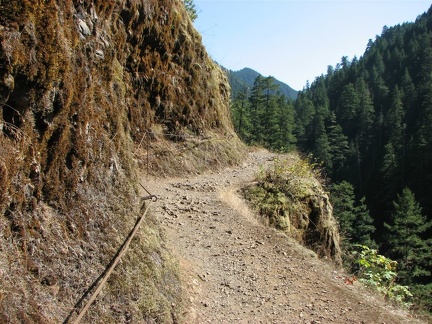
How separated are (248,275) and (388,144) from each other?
56.7 m

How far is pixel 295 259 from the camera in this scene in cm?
721

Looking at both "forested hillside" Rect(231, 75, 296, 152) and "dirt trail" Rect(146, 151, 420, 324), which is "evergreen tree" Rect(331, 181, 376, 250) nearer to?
"forested hillside" Rect(231, 75, 296, 152)

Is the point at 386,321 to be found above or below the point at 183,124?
below

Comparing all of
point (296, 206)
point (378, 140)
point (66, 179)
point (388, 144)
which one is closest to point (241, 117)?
point (296, 206)

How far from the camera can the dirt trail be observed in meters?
5.38

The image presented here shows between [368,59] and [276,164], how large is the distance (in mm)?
108712

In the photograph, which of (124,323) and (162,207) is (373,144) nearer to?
(162,207)

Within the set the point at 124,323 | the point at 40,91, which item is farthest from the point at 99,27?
the point at 124,323

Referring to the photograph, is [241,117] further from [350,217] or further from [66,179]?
[66,179]

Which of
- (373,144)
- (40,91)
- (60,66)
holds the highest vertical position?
(373,144)

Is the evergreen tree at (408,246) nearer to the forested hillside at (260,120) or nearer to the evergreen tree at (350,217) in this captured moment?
the evergreen tree at (350,217)

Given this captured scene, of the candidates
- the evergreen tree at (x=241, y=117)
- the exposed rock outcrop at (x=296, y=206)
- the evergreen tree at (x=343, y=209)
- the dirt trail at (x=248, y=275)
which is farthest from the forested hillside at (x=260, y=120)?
the dirt trail at (x=248, y=275)

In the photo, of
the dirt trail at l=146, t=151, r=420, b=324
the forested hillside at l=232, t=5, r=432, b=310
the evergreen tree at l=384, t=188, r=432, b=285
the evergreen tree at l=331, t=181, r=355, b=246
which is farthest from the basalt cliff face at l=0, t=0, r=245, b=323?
the evergreen tree at l=331, t=181, r=355, b=246

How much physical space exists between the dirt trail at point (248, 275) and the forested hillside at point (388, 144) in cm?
1910
